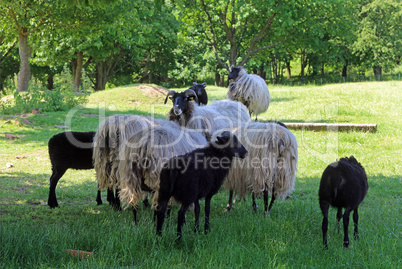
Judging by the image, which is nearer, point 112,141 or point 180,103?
point 112,141

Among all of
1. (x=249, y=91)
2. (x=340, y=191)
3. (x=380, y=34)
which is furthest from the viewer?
(x=380, y=34)

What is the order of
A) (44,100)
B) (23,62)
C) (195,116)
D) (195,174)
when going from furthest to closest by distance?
(23,62) < (44,100) < (195,116) < (195,174)

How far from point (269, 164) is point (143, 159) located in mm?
1863

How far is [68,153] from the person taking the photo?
22.5 feet

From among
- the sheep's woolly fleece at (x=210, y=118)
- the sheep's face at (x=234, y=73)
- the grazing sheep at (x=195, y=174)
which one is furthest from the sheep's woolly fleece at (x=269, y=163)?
the sheep's face at (x=234, y=73)

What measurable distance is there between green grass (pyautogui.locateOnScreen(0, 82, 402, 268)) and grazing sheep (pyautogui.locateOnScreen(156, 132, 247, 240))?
0.35 meters

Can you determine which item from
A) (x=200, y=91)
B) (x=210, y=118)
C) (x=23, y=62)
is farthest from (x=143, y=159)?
(x=23, y=62)

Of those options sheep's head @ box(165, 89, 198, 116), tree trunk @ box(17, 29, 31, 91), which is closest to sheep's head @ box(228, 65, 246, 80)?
sheep's head @ box(165, 89, 198, 116)

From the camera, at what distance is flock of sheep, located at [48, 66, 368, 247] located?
471cm

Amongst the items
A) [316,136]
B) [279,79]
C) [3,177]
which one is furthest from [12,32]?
[279,79]

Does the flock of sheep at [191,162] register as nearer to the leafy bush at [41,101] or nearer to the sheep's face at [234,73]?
the sheep's face at [234,73]

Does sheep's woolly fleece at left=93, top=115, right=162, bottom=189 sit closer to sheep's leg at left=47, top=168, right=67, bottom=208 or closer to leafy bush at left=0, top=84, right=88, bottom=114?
sheep's leg at left=47, top=168, right=67, bottom=208

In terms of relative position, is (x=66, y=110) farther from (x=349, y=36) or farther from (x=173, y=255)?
(x=349, y=36)

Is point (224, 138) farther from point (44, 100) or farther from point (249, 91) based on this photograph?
point (44, 100)
